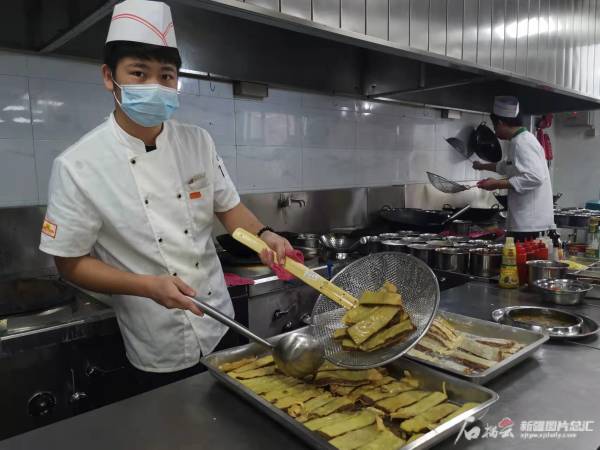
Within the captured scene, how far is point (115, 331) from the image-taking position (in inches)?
65.1

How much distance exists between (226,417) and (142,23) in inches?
43.7

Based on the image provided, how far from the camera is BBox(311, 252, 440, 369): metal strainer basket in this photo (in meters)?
1.11

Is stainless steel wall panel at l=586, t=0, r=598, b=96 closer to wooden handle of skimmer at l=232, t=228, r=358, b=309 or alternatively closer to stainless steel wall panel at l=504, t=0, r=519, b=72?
stainless steel wall panel at l=504, t=0, r=519, b=72

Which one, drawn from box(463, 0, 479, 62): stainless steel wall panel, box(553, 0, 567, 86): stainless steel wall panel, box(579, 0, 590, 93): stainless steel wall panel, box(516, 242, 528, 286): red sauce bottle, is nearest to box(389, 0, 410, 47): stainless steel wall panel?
box(463, 0, 479, 62): stainless steel wall panel

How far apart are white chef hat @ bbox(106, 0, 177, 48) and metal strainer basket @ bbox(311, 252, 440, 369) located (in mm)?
899

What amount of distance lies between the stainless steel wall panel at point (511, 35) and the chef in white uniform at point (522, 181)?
1.95ft

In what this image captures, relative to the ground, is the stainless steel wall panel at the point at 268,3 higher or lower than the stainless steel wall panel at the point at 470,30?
lower

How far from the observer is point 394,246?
2.71 meters

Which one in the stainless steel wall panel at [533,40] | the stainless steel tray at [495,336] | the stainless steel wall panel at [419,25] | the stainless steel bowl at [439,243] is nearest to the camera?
the stainless steel tray at [495,336]

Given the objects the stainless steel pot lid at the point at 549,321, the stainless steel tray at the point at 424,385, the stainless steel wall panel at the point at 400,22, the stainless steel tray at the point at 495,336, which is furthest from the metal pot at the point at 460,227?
the stainless steel tray at the point at 424,385

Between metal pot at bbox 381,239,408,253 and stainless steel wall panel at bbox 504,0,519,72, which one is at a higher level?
stainless steel wall panel at bbox 504,0,519,72

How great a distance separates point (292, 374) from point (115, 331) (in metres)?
0.84

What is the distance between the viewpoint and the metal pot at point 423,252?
2.43 meters

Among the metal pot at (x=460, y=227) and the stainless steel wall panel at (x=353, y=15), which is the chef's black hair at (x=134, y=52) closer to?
the stainless steel wall panel at (x=353, y=15)
